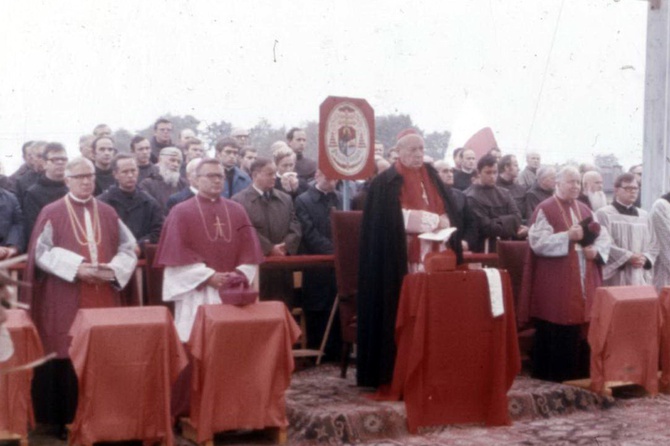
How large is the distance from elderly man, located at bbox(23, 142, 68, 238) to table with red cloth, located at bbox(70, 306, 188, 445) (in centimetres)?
175

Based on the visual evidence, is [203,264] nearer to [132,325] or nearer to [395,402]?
[132,325]

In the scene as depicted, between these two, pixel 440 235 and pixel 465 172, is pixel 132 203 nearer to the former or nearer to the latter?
pixel 440 235

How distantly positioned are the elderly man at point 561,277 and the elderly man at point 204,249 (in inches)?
108

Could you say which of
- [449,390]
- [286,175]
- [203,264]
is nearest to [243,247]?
[203,264]

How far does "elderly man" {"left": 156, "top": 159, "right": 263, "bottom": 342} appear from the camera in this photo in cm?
737

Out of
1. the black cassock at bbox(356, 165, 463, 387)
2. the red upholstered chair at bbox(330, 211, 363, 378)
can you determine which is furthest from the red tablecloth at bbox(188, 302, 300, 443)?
the red upholstered chair at bbox(330, 211, 363, 378)

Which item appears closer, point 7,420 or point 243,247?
point 7,420

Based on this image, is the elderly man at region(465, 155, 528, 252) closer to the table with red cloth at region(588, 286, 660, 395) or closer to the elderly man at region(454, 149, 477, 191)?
the elderly man at region(454, 149, 477, 191)

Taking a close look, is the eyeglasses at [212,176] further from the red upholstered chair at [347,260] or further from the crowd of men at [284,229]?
the red upholstered chair at [347,260]

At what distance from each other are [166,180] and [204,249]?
1.85 metres

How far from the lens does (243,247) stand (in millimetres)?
7715

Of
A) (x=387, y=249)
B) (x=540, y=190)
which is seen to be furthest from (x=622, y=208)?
(x=387, y=249)

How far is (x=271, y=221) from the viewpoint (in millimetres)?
9188

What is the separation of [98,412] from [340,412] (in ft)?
5.30
